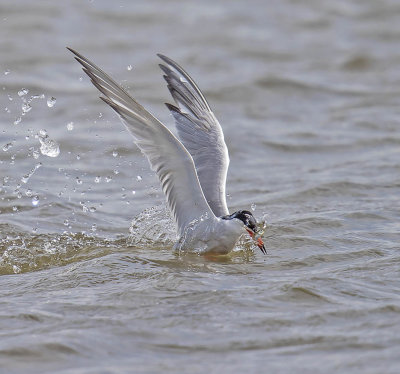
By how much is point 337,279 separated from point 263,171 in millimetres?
3817

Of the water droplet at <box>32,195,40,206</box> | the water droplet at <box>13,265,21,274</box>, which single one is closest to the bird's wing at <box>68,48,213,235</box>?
the water droplet at <box>13,265,21,274</box>

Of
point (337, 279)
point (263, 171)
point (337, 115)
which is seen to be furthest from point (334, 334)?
point (337, 115)

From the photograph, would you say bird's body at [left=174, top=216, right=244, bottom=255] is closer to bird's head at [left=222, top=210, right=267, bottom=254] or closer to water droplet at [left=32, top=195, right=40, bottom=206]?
bird's head at [left=222, top=210, right=267, bottom=254]

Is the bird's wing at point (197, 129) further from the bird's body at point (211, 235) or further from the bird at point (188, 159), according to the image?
the bird's body at point (211, 235)

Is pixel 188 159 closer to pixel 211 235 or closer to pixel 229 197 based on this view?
pixel 211 235

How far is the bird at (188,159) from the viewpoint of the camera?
6.32 m

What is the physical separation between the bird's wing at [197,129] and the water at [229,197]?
2.20 ft

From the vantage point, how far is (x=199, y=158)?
755cm

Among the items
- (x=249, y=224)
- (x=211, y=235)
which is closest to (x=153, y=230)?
(x=211, y=235)

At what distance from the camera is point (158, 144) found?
21.0 ft

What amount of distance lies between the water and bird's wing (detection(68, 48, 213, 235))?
0.58m

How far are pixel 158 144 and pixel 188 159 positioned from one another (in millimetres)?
250

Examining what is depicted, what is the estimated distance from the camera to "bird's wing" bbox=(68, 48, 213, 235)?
247 inches

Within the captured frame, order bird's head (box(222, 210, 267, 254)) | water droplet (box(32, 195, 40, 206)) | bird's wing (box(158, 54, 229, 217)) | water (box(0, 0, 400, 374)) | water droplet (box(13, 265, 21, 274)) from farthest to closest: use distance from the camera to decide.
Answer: water droplet (box(32, 195, 40, 206)), bird's wing (box(158, 54, 229, 217)), bird's head (box(222, 210, 267, 254)), water droplet (box(13, 265, 21, 274)), water (box(0, 0, 400, 374))
